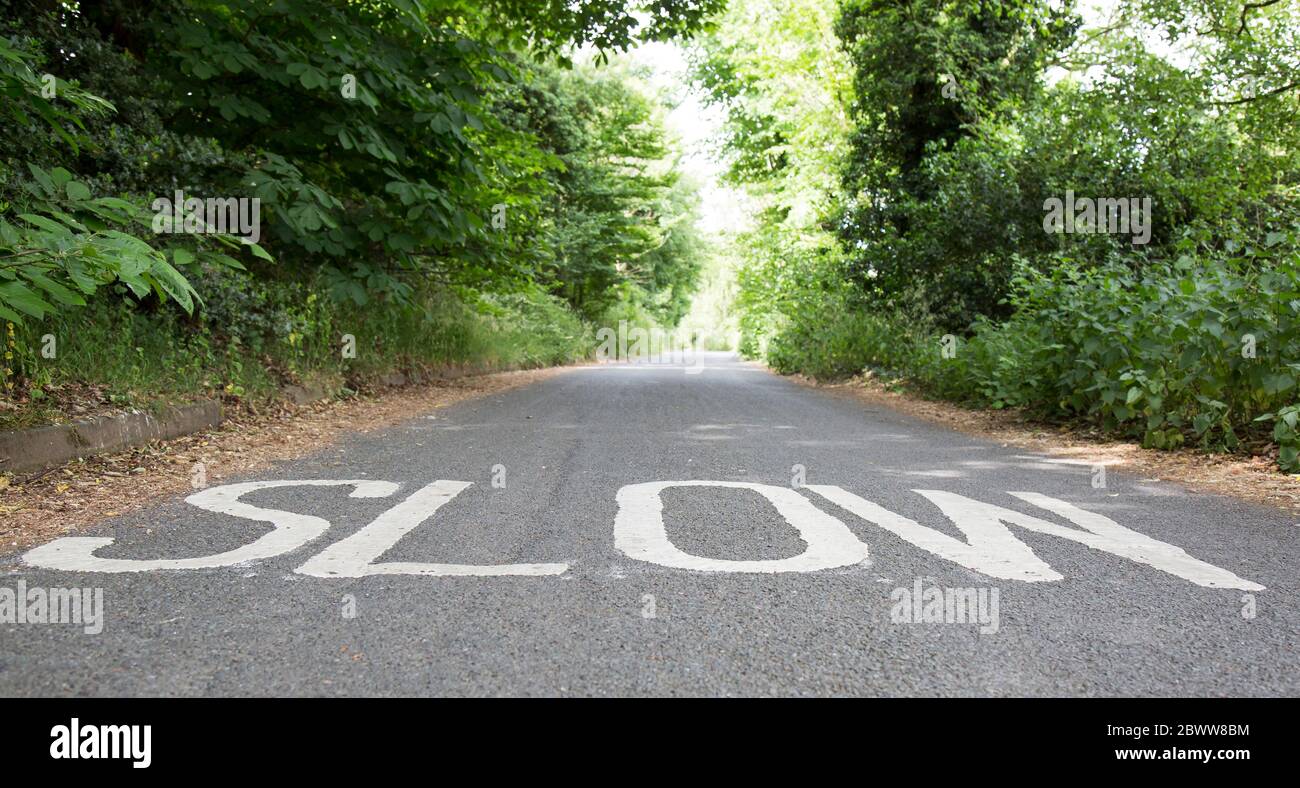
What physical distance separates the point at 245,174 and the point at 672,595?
6.70m

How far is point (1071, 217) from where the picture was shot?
37.5ft

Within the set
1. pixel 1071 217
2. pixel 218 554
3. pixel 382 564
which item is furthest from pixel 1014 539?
pixel 1071 217

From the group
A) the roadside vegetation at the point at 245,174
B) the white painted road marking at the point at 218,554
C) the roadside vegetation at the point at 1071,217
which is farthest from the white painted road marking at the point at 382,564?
the roadside vegetation at the point at 1071,217

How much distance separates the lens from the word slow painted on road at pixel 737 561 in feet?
11.2

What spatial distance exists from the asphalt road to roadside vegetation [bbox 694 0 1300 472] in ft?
6.08

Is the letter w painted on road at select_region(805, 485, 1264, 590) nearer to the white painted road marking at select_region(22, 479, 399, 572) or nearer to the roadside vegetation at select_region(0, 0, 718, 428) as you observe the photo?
the white painted road marking at select_region(22, 479, 399, 572)

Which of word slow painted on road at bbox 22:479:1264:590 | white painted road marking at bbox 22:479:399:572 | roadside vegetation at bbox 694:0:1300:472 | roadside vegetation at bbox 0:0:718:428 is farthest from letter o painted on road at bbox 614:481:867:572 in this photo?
roadside vegetation at bbox 694:0:1300:472

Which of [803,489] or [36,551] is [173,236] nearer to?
[36,551]

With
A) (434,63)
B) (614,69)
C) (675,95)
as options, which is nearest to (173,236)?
(434,63)

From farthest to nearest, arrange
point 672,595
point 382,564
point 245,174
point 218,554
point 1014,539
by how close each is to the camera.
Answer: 1. point 245,174
2. point 1014,539
3. point 218,554
4. point 382,564
5. point 672,595

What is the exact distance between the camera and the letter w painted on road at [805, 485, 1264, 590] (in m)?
3.42

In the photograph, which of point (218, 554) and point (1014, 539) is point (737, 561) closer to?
point (1014, 539)

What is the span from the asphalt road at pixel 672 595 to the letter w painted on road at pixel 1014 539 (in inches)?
0.8

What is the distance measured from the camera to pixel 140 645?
2.52m
